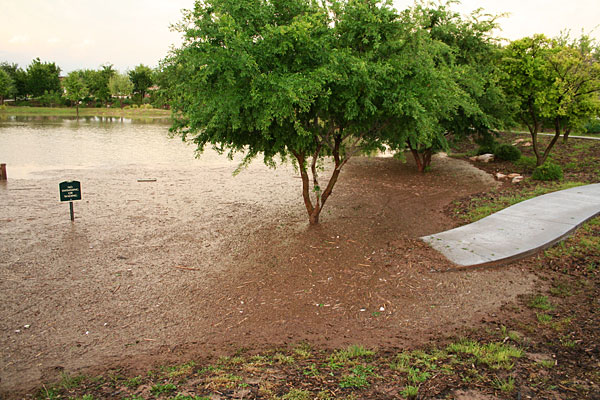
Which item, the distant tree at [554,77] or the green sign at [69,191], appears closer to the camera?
the green sign at [69,191]

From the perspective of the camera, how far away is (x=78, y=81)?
74938 millimetres

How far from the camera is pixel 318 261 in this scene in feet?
29.2

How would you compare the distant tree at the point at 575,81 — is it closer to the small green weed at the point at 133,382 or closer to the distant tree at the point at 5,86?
the small green weed at the point at 133,382

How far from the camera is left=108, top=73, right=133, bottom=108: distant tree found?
265ft

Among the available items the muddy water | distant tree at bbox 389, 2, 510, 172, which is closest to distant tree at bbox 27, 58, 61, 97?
the muddy water

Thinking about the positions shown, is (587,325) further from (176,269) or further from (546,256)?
(176,269)

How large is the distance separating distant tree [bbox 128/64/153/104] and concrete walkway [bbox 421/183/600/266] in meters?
85.8

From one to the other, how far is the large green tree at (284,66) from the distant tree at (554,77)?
965cm

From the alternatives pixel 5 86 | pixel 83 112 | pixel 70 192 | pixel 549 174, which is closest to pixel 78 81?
pixel 83 112

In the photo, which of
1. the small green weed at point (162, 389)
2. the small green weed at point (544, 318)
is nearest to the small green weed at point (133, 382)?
the small green weed at point (162, 389)

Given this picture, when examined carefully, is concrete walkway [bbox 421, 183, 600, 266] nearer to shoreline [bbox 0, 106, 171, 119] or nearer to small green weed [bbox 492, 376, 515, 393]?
small green weed [bbox 492, 376, 515, 393]

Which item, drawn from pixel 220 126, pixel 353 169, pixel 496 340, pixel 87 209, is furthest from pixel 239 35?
pixel 353 169

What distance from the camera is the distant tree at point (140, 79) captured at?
8594cm

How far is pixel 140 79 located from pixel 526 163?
82.3 metres
